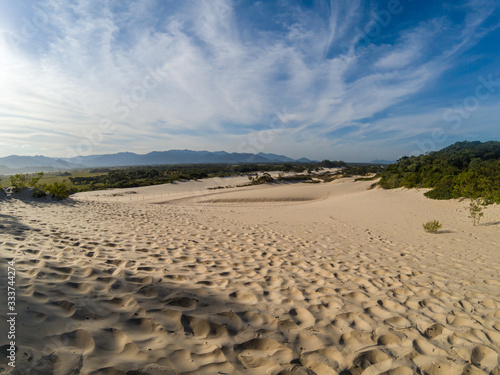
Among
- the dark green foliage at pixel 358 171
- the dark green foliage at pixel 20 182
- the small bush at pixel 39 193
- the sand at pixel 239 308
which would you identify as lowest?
the sand at pixel 239 308

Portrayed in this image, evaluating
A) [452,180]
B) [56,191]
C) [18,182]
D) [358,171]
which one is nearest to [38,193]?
[56,191]

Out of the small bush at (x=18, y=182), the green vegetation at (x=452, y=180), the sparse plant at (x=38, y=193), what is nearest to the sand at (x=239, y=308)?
the sparse plant at (x=38, y=193)

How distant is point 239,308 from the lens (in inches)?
120

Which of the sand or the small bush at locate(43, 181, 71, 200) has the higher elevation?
the small bush at locate(43, 181, 71, 200)

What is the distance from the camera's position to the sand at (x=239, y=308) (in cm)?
208

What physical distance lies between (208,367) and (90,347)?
1.07 meters

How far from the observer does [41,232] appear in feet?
18.1

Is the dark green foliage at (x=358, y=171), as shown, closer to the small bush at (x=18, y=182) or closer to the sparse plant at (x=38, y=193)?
the sparse plant at (x=38, y=193)

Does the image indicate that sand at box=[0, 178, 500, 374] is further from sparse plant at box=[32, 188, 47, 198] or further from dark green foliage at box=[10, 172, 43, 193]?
dark green foliage at box=[10, 172, 43, 193]

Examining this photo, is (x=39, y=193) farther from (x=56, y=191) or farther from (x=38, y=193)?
(x=56, y=191)

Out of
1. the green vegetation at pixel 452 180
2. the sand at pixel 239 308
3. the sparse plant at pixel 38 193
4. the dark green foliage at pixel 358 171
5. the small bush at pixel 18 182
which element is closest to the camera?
the sand at pixel 239 308

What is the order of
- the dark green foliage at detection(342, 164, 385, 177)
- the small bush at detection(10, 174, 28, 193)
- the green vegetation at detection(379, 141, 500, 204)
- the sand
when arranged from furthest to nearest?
the dark green foliage at detection(342, 164, 385, 177)
the green vegetation at detection(379, 141, 500, 204)
the small bush at detection(10, 174, 28, 193)
the sand

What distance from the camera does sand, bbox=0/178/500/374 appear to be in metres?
2.08

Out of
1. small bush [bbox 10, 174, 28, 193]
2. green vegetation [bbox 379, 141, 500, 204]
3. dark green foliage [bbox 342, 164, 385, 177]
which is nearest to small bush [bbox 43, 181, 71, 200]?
small bush [bbox 10, 174, 28, 193]
